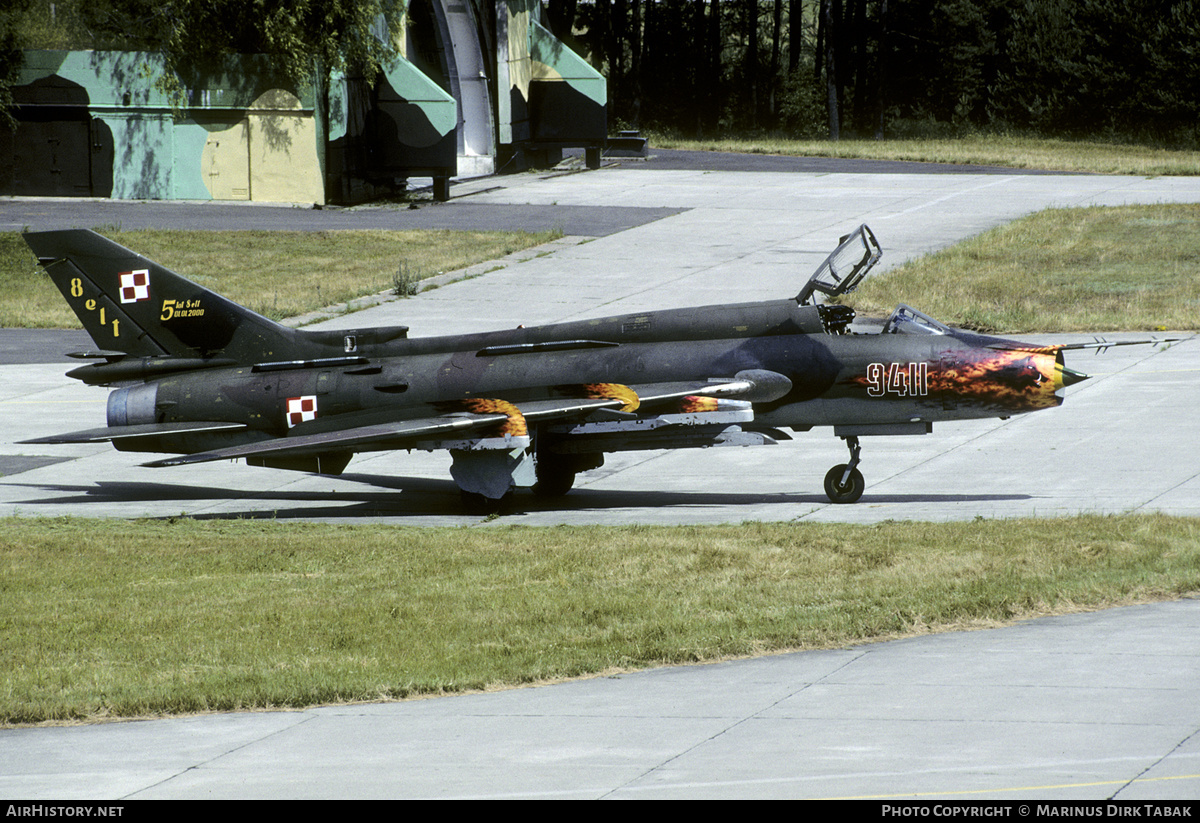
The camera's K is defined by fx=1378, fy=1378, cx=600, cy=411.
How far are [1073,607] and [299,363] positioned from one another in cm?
1125

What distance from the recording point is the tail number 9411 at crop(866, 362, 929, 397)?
55.5 ft

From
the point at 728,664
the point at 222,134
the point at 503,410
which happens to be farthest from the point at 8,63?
the point at 728,664

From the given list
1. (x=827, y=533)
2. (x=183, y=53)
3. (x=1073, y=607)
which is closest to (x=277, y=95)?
(x=183, y=53)

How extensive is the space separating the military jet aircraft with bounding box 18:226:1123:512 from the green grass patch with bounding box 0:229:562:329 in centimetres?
1329

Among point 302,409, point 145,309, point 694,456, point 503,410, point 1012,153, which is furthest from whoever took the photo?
point 1012,153

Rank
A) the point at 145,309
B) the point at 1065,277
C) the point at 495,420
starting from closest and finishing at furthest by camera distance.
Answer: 1. the point at 495,420
2. the point at 145,309
3. the point at 1065,277

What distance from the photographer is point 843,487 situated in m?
17.4

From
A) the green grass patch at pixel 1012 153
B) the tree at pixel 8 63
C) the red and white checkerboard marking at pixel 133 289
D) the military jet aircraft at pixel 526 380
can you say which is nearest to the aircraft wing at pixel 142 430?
the military jet aircraft at pixel 526 380

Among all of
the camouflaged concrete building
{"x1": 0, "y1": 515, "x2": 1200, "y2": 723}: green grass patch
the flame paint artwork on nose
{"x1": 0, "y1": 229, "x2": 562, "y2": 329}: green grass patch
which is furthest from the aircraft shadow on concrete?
the camouflaged concrete building

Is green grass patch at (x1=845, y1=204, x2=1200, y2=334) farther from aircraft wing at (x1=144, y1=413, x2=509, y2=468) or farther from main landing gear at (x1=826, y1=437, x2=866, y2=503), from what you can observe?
aircraft wing at (x1=144, y1=413, x2=509, y2=468)

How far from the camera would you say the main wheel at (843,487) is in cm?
1734

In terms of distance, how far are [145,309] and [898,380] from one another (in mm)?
10472

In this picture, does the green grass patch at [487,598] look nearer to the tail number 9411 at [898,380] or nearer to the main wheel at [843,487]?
the main wheel at [843,487]

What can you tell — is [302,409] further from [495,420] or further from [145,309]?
[495,420]
